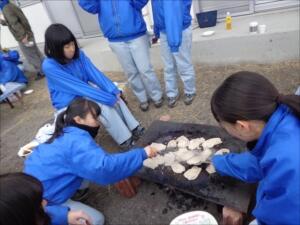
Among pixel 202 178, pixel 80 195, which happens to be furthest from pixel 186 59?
pixel 80 195

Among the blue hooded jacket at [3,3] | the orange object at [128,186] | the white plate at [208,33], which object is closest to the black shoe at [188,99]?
the white plate at [208,33]

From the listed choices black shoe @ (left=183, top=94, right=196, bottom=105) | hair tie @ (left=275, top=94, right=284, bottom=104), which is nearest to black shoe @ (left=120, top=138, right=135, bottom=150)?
black shoe @ (left=183, top=94, right=196, bottom=105)

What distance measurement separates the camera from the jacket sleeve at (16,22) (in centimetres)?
584

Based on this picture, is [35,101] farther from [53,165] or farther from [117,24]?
[53,165]

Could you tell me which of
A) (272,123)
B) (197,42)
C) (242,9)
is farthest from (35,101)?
→ (272,123)

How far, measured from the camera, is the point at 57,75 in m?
2.86

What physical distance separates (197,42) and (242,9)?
1139 millimetres

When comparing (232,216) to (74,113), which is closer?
(232,216)

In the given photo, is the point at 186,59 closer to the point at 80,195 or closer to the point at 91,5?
the point at 91,5

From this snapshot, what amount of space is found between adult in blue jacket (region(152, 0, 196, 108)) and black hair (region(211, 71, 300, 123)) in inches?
77.1

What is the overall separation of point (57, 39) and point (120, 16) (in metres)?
0.98

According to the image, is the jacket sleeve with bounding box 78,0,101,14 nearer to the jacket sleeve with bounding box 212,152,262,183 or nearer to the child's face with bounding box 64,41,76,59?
the child's face with bounding box 64,41,76,59

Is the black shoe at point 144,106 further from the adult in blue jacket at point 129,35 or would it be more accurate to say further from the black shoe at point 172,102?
the black shoe at point 172,102

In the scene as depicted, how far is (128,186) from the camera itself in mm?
2508
